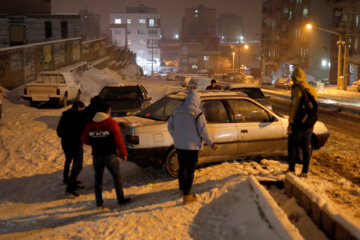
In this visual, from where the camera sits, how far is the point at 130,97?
1385 centimetres

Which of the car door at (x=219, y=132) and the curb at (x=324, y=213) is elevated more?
the car door at (x=219, y=132)

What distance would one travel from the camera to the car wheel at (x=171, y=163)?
300 inches

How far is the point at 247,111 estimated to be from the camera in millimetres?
8469

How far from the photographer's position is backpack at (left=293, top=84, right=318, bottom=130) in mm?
7105

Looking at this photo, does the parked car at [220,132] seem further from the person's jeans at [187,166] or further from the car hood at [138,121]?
the person's jeans at [187,166]

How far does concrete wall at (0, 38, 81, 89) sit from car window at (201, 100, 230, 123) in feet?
57.4

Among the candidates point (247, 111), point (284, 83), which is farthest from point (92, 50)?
point (247, 111)

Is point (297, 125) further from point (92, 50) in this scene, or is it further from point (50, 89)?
point (92, 50)

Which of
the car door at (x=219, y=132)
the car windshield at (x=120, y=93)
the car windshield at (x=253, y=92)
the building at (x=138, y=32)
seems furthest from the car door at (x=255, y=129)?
the building at (x=138, y=32)

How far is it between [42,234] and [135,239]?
1395 millimetres

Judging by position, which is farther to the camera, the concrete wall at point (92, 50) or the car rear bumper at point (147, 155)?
the concrete wall at point (92, 50)

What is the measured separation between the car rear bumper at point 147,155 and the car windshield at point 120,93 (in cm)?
636

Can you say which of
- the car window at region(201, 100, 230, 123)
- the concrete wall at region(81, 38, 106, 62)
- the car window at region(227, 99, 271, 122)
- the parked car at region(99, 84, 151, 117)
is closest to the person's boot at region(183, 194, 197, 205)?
the car window at region(201, 100, 230, 123)

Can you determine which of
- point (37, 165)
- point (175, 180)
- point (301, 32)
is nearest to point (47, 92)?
point (37, 165)
